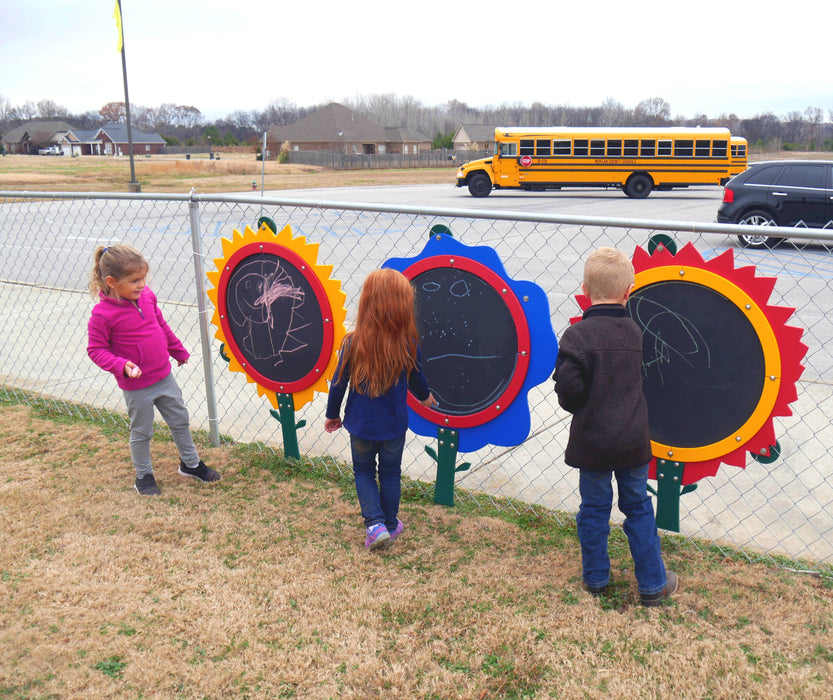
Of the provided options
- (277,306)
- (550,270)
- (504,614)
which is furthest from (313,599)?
(550,270)

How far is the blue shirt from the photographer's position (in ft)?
10.1

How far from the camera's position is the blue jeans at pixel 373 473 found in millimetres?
3164

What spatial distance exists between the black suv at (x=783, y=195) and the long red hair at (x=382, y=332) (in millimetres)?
10273

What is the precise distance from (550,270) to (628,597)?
752cm

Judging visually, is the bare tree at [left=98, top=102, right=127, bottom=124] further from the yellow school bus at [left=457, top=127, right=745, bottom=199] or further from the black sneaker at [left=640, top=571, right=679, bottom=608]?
the black sneaker at [left=640, top=571, right=679, bottom=608]

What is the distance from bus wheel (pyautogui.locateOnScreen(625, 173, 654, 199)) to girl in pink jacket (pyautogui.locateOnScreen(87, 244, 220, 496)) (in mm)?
23446

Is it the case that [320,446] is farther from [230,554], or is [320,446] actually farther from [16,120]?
[16,120]

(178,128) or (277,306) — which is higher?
(178,128)

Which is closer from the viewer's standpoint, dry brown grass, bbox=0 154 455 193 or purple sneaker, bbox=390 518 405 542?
purple sneaker, bbox=390 518 405 542

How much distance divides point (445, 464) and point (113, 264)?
1.93 metres

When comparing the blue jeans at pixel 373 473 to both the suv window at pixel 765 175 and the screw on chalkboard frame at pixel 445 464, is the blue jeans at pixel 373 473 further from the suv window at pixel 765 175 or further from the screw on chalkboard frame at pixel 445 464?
the suv window at pixel 765 175

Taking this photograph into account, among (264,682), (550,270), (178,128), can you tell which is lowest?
(264,682)

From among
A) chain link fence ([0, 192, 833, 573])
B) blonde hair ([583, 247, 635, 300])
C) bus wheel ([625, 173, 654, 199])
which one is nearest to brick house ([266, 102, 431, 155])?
bus wheel ([625, 173, 654, 199])

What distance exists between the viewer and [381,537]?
3143 millimetres
